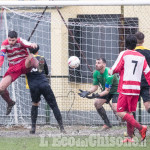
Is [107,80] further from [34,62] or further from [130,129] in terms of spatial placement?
[130,129]

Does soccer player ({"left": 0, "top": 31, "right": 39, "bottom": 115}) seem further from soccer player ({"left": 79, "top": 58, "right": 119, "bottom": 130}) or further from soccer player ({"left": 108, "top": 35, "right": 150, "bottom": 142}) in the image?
soccer player ({"left": 108, "top": 35, "right": 150, "bottom": 142})

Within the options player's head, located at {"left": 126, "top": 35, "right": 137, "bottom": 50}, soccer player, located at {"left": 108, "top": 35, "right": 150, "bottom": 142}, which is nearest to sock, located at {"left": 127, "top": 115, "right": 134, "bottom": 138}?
soccer player, located at {"left": 108, "top": 35, "right": 150, "bottom": 142}

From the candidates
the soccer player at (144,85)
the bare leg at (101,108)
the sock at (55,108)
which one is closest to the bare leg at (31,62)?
the sock at (55,108)

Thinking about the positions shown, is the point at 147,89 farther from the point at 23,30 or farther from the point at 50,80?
the point at 23,30

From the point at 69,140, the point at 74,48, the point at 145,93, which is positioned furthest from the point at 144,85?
the point at 74,48

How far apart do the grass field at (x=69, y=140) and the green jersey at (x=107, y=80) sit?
927 mm

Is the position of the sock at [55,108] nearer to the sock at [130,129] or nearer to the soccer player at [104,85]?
the soccer player at [104,85]

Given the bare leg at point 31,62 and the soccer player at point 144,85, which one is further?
the bare leg at point 31,62

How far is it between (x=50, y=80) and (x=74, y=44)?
1030 mm

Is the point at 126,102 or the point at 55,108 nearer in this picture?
the point at 126,102

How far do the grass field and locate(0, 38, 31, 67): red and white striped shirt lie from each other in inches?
59.8

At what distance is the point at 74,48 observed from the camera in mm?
11180

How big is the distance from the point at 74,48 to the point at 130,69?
12.0ft

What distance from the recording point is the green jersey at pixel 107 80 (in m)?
9.50
